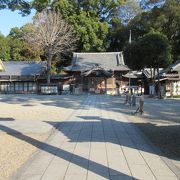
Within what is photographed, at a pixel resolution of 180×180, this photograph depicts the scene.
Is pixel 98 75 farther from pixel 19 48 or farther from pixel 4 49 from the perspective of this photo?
pixel 4 49

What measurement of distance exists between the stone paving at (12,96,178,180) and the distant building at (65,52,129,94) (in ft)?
125

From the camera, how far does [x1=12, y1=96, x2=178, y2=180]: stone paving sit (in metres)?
Result: 6.99

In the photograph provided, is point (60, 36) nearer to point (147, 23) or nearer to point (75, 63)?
point (75, 63)

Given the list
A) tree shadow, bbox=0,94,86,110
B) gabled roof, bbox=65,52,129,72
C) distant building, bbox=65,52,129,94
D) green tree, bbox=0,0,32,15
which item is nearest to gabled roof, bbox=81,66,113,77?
distant building, bbox=65,52,129,94

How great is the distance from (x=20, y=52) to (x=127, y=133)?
179 ft

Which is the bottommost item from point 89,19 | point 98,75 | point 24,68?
point 98,75

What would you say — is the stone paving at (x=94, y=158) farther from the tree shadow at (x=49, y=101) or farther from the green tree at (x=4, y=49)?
the green tree at (x=4, y=49)

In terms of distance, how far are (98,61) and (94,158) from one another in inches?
1831

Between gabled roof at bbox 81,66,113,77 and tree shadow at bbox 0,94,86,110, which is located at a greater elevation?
gabled roof at bbox 81,66,113,77

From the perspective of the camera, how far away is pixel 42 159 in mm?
8398

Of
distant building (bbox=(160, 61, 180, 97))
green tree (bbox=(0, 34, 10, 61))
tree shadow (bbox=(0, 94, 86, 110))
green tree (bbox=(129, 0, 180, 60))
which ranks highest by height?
green tree (bbox=(129, 0, 180, 60))

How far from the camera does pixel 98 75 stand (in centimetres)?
5138

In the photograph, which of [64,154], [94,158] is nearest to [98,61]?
[64,154]

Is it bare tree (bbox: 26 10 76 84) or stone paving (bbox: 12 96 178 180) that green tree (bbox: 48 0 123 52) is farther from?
stone paving (bbox: 12 96 178 180)
